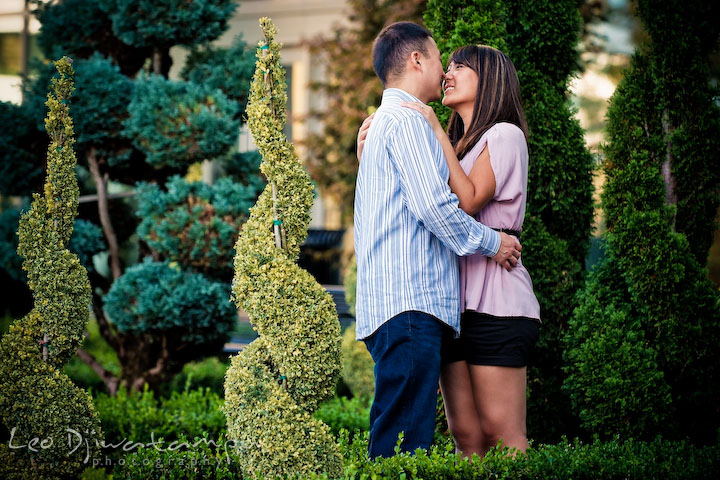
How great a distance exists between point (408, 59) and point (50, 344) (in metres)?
2.12

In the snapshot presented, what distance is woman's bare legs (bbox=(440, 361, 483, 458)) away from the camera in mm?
3273

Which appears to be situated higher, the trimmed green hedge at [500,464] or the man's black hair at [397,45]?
the man's black hair at [397,45]

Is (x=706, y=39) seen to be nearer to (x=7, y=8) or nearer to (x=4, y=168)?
(x=4, y=168)

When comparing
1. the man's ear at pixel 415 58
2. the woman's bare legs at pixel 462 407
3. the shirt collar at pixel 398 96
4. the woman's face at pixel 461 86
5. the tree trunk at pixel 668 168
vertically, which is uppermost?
the man's ear at pixel 415 58

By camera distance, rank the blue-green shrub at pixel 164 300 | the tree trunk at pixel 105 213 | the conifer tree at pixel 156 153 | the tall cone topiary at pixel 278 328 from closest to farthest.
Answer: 1. the tall cone topiary at pixel 278 328
2. the blue-green shrub at pixel 164 300
3. the conifer tree at pixel 156 153
4. the tree trunk at pixel 105 213

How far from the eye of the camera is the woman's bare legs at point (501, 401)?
3.20m

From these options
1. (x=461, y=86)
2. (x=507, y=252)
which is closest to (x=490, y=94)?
(x=461, y=86)

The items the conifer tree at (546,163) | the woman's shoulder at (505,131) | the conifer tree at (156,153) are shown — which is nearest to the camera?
the woman's shoulder at (505,131)

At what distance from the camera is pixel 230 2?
642 cm

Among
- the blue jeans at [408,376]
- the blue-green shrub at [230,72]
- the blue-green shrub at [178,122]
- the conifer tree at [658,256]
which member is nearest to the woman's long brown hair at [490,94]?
the blue jeans at [408,376]

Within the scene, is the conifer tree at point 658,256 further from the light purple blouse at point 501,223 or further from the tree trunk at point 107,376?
the tree trunk at point 107,376

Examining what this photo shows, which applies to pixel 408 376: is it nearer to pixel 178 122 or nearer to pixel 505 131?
pixel 505 131

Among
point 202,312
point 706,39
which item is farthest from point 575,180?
point 202,312

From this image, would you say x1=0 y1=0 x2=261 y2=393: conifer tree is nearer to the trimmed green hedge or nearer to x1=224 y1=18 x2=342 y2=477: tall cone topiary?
the trimmed green hedge
